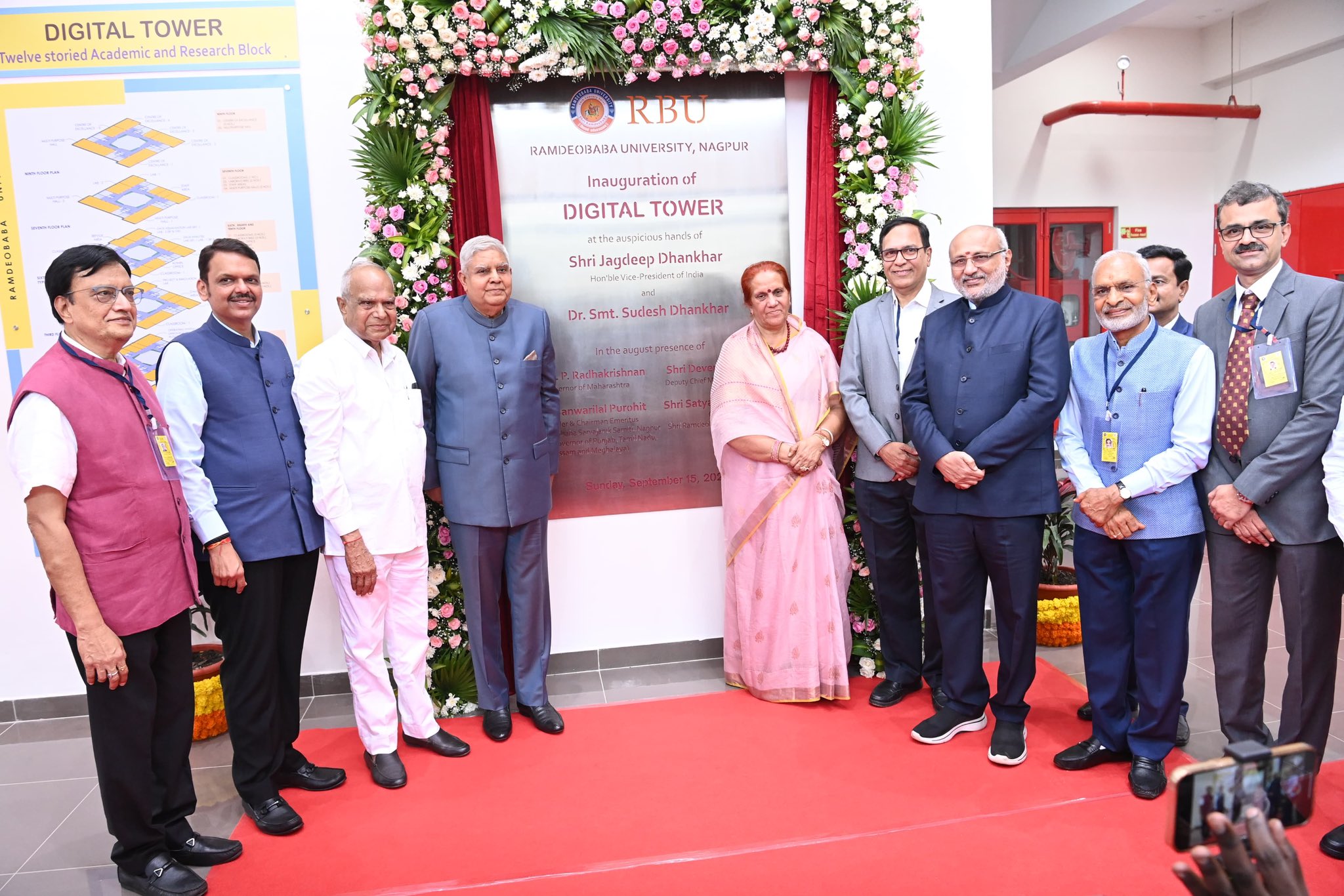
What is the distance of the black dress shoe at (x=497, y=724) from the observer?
11.5 ft

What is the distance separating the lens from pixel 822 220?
4.05m

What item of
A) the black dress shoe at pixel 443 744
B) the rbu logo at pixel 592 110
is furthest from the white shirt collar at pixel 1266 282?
the black dress shoe at pixel 443 744

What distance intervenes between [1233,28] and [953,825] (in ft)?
28.6

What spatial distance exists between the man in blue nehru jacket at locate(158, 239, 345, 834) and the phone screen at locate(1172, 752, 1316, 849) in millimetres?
2590

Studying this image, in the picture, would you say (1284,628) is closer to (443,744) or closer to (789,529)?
(789,529)

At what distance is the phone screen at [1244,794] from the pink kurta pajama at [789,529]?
8.24 feet

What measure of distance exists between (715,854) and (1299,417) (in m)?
2.18

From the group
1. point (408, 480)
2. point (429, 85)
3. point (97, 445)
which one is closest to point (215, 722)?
point (408, 480)

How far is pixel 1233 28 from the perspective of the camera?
826cm

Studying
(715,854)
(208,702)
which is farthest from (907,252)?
(208,702)

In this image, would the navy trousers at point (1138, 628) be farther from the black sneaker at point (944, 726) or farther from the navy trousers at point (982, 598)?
the black sneaker at point (944, 726)

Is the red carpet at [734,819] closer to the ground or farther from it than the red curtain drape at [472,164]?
closer to the ground

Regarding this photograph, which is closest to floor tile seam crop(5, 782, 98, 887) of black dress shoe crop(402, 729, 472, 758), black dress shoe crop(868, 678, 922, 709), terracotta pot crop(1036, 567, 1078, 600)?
black dress shoe crop(402, 729, 472, 758)

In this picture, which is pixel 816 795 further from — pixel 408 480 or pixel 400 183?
pixel 400 183
